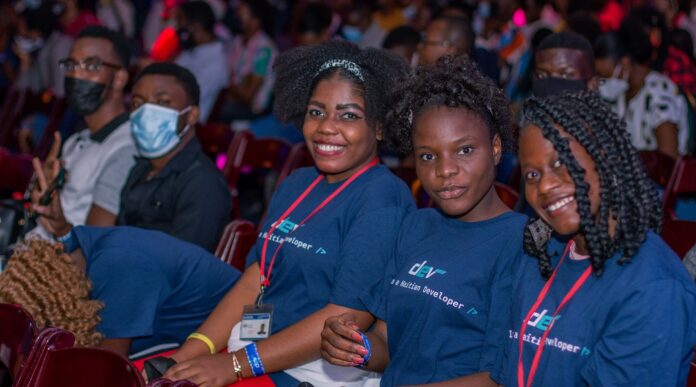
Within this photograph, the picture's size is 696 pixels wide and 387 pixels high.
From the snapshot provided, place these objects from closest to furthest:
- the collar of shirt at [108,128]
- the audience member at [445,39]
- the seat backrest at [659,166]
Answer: the seat backrest at [659,166]
the collar of shirt at [108,128]
the audience member at [445,39]

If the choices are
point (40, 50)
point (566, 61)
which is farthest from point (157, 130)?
point (40, 50)

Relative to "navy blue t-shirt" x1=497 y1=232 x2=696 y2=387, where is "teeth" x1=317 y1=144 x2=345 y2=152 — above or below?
above

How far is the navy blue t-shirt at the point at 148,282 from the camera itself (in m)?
2.99

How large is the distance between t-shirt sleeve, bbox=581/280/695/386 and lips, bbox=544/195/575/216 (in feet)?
0.86

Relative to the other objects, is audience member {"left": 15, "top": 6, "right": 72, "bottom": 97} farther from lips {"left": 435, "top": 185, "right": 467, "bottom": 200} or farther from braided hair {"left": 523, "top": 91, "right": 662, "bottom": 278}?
braided hair {"left": 523, "top": 91, "right": 662, "bottom": 278}

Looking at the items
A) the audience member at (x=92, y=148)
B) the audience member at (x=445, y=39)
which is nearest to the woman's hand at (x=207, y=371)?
the audience member at (x=92, y=148)

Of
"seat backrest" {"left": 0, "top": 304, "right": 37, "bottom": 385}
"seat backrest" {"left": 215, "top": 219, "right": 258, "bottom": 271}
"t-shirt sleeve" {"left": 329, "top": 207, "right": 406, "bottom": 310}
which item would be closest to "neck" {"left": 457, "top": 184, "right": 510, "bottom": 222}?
"t-shirt sleeve" {"left": 329, "top": 207, "right": 406, "bottom": 310}

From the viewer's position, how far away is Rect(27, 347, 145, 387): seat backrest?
88.7 inches

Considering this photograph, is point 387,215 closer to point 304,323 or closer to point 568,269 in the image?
point 304,323

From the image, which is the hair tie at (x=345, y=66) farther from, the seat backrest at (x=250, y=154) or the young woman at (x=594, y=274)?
the seat backrest at (x=250, y=154)

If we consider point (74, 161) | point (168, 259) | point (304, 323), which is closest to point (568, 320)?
point (304, 323)

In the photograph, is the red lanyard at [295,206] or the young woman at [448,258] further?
the red lanyard at [295,206]

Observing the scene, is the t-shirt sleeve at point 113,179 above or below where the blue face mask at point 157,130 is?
below

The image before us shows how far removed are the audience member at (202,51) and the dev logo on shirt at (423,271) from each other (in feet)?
15.3
